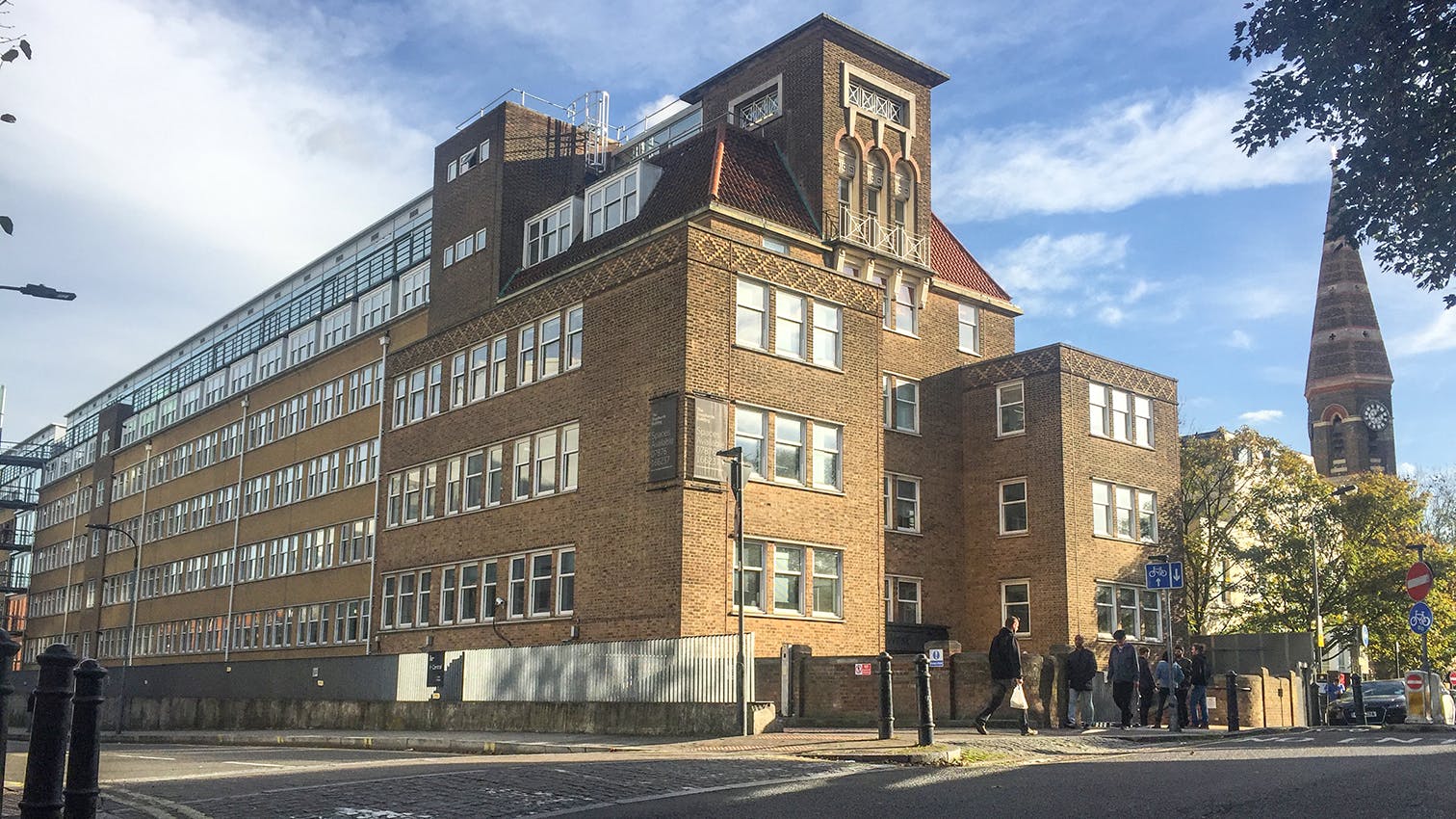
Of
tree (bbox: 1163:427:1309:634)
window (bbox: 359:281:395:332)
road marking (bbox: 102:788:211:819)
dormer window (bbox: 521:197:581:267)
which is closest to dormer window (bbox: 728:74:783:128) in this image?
dormer window (bbox: 521:197:581:267)

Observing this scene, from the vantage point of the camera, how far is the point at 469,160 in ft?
151

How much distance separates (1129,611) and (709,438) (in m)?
14.8

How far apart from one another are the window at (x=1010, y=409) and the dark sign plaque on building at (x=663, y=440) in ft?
40.6

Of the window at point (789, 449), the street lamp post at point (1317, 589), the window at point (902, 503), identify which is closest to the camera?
the window at point (789, 449)

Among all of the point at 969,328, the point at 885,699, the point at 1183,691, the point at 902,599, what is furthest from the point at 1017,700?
the point at 969,328

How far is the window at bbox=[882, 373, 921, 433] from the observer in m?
38.6

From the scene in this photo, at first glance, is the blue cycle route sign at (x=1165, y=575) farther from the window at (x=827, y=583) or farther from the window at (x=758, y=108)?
the window at (x=758, y=108)

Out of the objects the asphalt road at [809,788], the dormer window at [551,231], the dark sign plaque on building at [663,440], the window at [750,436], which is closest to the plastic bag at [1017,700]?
the asphalt road at [809,788]

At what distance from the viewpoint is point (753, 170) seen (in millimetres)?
37344

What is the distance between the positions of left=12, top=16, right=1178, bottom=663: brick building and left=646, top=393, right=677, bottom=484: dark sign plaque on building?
9cm

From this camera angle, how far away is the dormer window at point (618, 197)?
3809 cm

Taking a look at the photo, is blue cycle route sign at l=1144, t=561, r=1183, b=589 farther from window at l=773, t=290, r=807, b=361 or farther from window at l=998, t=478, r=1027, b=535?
window at l=998, t=478, r=1027, b=535

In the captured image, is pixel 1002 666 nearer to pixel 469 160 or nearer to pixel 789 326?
pixel 789 326

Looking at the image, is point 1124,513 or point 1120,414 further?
point 1120,414
